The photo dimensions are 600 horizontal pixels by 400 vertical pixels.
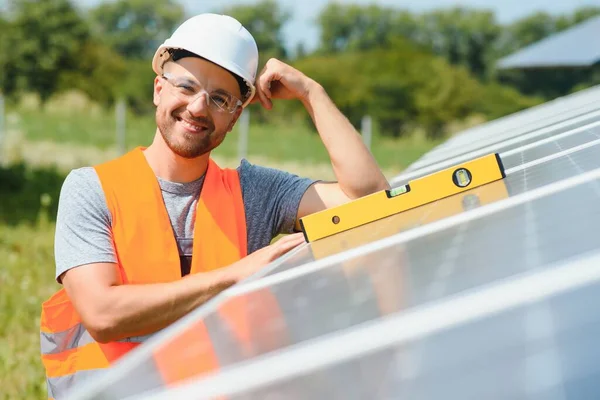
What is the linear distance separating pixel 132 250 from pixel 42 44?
42.3 metres

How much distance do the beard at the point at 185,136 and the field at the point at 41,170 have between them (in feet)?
7.48

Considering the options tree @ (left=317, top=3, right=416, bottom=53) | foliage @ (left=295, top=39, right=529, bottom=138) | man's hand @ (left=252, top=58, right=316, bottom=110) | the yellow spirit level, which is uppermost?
tree @ (left=317, top=3, right=416, bottom=53)

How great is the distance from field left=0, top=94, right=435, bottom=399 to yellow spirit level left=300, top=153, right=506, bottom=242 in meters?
2.67

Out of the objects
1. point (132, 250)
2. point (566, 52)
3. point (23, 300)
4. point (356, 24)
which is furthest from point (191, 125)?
point (356, 24)

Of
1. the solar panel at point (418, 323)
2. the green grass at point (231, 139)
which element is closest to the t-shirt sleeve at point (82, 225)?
the solar panel at point (418, 323)

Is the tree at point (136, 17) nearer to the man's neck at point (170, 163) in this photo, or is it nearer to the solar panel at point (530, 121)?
the solar panel at point (530, 121)

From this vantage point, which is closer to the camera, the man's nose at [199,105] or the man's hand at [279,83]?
the man's nose at [199,105]

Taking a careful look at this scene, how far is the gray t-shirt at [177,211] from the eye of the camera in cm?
252

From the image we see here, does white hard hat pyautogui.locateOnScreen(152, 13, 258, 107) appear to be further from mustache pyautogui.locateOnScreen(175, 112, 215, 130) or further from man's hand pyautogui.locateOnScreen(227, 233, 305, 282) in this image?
man's hand pyautogui.locateOnScreen(227, 233, 305, 282)

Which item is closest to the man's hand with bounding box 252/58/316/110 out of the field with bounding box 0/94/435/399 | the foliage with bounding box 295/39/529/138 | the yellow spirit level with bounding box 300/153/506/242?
the yellow spirit level with bounding box 300/153/506/242

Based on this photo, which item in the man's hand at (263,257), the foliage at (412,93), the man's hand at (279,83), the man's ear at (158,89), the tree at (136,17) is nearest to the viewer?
the man's hand at (263,257)

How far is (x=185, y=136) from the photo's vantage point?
8.77 feet

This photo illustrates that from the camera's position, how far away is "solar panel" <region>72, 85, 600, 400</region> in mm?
1061

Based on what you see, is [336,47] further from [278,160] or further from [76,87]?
[278,160]
